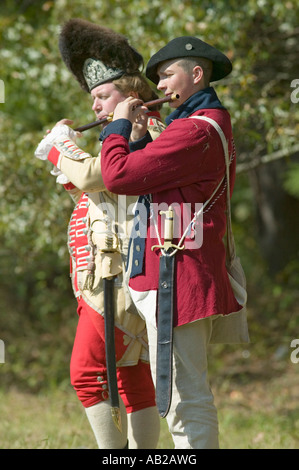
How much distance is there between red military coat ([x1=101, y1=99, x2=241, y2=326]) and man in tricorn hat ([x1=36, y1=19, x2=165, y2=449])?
0.31 m

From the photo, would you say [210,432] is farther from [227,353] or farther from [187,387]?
[227,353]

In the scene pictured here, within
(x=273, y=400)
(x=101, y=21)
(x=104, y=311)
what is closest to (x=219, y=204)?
(x=104, y=311)

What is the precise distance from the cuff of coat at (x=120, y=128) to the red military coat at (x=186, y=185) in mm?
23

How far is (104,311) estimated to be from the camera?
2.76m

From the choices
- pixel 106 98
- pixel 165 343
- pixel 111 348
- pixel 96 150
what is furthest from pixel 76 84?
pixel 165 343

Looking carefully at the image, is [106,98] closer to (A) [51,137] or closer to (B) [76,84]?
(A) [51,137]

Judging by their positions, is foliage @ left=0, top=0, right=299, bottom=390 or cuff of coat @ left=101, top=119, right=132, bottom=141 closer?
cuff of coat @ left=101, top=119, right=132, bottom=141

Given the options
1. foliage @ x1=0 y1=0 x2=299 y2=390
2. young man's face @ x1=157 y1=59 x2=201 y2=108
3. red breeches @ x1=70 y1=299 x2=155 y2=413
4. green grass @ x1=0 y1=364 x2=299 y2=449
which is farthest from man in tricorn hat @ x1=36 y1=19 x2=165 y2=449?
foliage @ x1=0 y1=0 x2=299 y2=390

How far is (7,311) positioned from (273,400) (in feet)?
10.9

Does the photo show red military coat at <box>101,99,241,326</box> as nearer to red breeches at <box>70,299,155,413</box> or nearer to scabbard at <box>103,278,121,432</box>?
scabbard at <box>103,278,121,432</box>

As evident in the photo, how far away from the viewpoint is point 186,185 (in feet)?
7.99

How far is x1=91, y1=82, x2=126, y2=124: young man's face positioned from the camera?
2812 mm

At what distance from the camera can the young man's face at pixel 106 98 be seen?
2812mm

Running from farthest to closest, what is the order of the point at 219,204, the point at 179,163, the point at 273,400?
1. the point at 273,400
2. the point at 219,204
3. the point at 179,163
